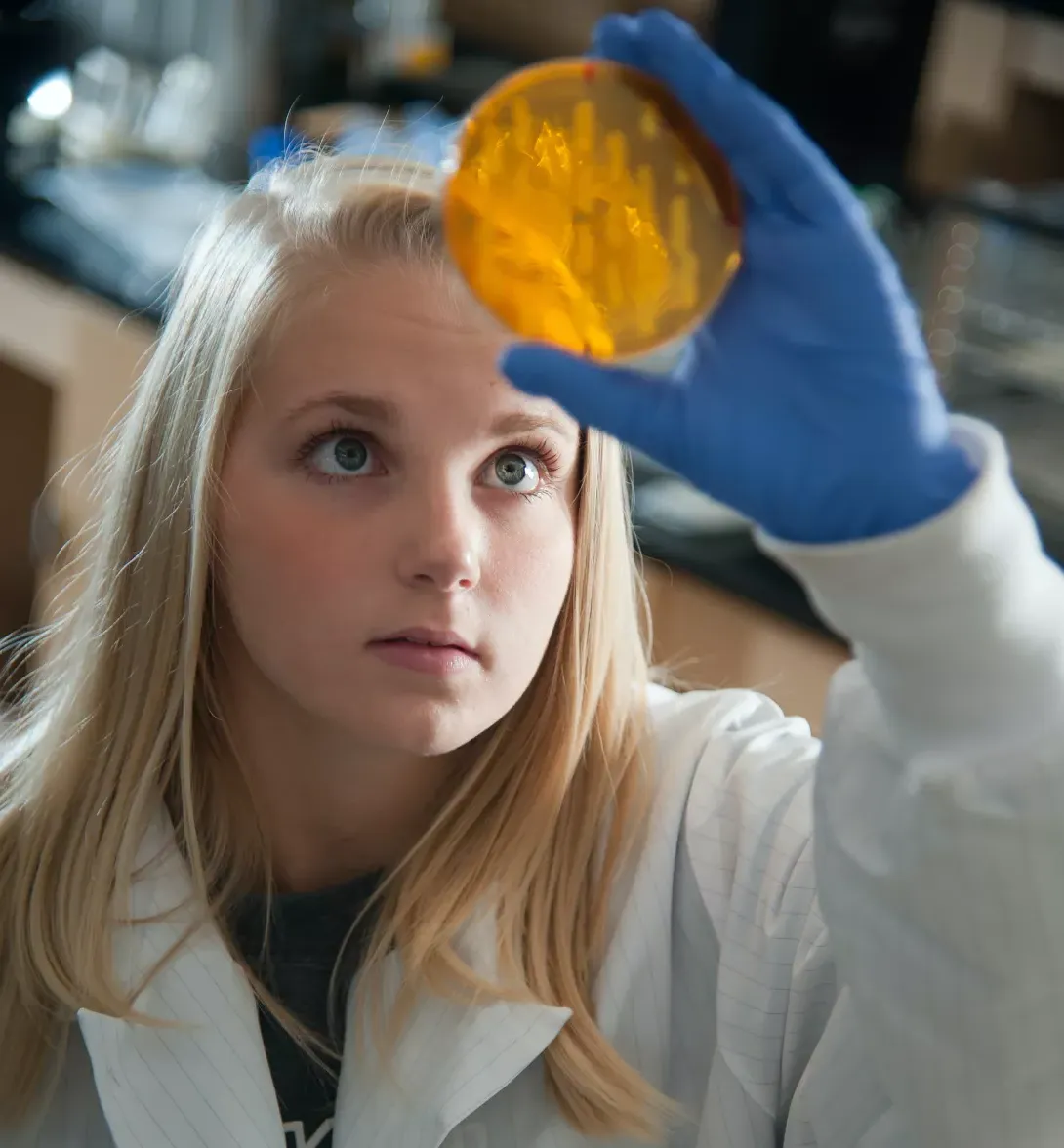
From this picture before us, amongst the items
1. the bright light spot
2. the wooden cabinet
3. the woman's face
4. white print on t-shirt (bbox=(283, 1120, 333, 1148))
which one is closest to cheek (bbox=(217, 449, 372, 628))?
the woman's face

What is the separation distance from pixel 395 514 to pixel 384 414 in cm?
6

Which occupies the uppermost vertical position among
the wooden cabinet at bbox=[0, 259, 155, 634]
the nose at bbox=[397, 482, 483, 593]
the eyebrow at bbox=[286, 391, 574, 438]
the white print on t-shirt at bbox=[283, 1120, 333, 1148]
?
the eyebrow at bbox=[286, 391, 574, 438]

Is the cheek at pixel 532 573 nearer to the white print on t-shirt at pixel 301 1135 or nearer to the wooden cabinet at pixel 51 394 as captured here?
the white print on t-shirt at pixel 301 1135

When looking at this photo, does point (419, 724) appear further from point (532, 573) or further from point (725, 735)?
point (725, 735)

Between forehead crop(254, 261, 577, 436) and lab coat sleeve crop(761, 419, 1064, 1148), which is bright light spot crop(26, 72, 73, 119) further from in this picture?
lab coat sleeve crop(761, 419, 1064, 1148)

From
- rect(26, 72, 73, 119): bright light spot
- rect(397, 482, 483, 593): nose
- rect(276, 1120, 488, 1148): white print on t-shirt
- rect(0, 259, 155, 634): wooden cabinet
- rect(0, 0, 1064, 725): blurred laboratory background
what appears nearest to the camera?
rect(397, 482, 483, 593): nose

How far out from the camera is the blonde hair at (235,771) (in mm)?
977

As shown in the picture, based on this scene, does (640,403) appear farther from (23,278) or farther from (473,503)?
(23,278)

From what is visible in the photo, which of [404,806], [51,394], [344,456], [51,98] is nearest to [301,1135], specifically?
[404,806]

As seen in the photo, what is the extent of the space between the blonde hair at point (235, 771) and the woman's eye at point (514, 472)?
5 cm

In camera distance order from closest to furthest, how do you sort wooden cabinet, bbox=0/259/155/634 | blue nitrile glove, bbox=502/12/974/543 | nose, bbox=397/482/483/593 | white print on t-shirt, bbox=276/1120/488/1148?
blue nitrile glove, bbox=502/12/974/543, nose, bbox=397/482/483/593, white print on t-shirt, bbox=276/1120/488/1148, wooden cabinet, bbox=0/259/155/634

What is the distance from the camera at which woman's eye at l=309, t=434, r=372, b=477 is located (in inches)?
36.3

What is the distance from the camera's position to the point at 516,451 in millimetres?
943

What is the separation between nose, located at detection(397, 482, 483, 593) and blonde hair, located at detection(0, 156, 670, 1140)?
0.14 metres
